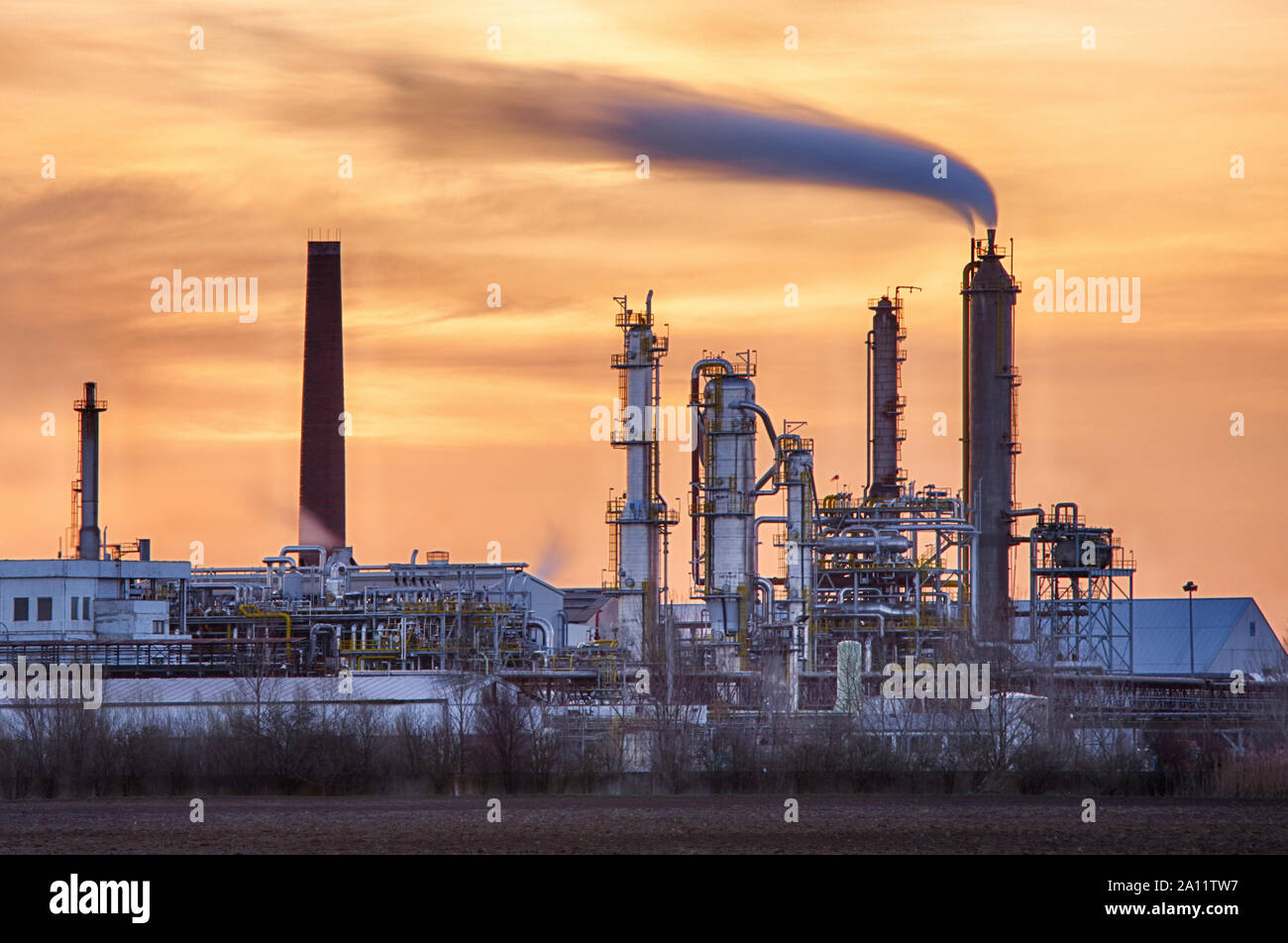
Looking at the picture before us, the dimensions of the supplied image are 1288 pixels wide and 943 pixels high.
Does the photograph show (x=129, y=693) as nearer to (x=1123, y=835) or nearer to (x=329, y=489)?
(x=329, y=489)

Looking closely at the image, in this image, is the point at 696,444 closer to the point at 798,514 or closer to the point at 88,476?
the point at 798,514

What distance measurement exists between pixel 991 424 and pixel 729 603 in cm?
999

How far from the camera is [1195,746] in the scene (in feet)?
140

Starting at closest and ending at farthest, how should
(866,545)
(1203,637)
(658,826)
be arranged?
(658,826) → (866,545) → (1203,637)

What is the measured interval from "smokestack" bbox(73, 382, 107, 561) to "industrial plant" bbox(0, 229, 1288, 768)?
0.07 meters

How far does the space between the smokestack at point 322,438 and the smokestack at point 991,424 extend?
19.1m

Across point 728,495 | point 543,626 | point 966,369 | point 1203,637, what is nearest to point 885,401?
point 966,369

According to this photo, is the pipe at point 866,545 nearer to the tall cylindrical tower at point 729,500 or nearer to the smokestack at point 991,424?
the tall cylindrical tower at point 729,500

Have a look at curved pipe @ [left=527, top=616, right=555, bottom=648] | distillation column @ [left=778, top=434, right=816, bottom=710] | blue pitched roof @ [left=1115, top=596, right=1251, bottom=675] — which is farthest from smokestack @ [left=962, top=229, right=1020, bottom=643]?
blue pitched roof @ [left=1115, top=596, right=1251, bottom=675]

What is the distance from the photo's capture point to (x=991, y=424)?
55906mm

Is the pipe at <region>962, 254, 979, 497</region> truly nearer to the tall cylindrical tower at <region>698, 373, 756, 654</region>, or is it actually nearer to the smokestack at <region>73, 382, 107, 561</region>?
the tall cylindrical tower at <region>698, 373, 756, 654</region>
